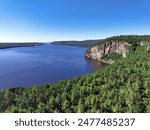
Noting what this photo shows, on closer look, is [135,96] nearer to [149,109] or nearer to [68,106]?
[149,109]

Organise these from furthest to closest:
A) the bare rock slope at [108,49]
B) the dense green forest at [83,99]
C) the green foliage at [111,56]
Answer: the bare rock slope at [108,49] < the green foliage at [111,56] < the dense green forest at [83,99]

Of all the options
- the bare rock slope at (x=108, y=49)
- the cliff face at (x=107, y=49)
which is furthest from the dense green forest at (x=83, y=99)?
the cliff face at (x=107, y=49)

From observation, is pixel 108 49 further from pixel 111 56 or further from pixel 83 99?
pixel 83 99

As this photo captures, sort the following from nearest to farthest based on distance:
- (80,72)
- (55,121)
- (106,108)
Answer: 1. (55,121)
2. (106,108)
3. (80,72)

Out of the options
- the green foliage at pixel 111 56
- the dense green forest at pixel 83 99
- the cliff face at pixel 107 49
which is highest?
the cliff face at pixel 107 49

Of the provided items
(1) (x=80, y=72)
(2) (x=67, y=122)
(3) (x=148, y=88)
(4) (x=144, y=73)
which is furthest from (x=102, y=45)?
(2) (x=67, y=122)

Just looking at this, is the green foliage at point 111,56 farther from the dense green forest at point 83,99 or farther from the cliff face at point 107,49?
the dense green forest at point 83,99

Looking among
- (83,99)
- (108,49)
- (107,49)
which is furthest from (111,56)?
(83,99)

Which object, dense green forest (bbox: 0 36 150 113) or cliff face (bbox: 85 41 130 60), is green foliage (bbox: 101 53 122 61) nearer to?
cliff face (bbox: 85 41 130 60)
